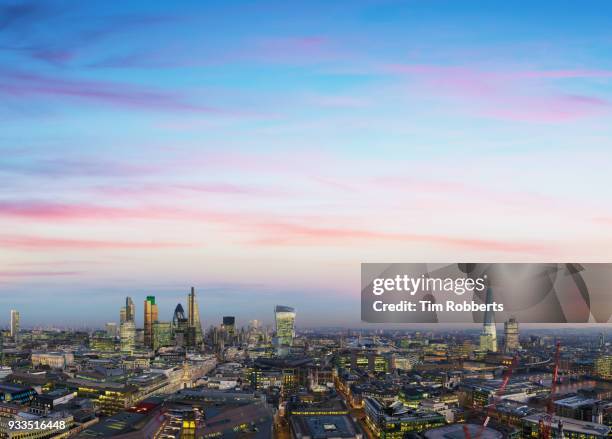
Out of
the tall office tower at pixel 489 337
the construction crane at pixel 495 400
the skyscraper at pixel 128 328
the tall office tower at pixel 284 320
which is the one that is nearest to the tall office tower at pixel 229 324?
the tall office tower at pixel 284 320

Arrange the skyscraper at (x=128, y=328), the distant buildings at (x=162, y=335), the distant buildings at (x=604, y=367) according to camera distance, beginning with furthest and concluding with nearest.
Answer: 1. the distant buildings at (x=162, y=335)
2. the skyscraper at (x=128, y=328)
3. the distant buildings at (x=604, y=367)

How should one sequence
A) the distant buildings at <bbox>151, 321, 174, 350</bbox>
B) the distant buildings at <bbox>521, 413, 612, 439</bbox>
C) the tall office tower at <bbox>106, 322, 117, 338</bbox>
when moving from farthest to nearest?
the tall office tower at <bbox>106, 322, 117, 338</bbox> < the distant buildings at <bbox>151, 321, 174, 350</bbox> < the distant buildings at <bbox>521, 413, 612, 439</bbox>

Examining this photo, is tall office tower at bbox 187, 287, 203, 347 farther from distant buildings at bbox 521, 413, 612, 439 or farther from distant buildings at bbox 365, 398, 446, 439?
distant buildings at bbox 521, 413, 612, 439

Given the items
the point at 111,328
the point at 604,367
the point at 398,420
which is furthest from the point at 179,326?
the point at 398,420

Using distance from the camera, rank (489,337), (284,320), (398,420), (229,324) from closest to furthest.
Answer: (398,420)
(489,337)
(284,320)
(229,324)

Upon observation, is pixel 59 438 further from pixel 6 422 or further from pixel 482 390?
pixel 482 390

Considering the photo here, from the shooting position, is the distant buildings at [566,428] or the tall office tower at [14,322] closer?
the distant buildings at [566,428]

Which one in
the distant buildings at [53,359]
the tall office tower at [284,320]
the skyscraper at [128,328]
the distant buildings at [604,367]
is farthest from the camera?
the tall office tower at [284,320]

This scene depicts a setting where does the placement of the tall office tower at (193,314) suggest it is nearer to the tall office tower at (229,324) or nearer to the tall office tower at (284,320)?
the tall office tower at (229,324)

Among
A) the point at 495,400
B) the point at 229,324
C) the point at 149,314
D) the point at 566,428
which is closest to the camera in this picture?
the point at 566,428

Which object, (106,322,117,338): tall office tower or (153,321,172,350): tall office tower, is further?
(106,322,117,338): tall office tower

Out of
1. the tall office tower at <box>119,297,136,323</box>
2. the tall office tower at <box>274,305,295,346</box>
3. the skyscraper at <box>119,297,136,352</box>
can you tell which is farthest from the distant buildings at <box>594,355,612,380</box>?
the tall office tower at <box>119,297,136,323</box>

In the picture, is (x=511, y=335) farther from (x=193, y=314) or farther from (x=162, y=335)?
(x=162, y=335)
